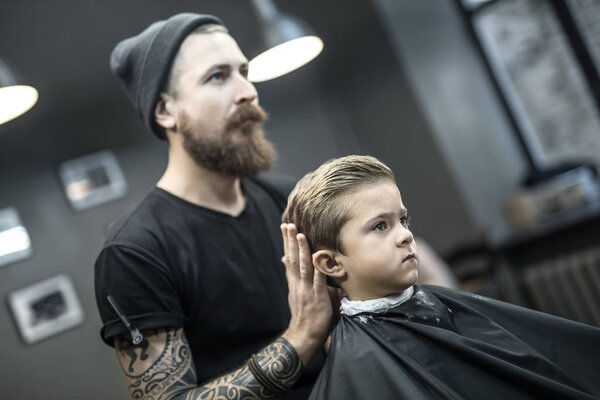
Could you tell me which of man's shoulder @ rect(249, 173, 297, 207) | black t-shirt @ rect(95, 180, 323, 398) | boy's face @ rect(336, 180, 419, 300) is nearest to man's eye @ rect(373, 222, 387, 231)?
boy's face @ rect(336, 180, 419, 300)

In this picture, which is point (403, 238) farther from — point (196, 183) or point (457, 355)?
point (196, 183)

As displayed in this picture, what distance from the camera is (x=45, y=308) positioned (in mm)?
1311

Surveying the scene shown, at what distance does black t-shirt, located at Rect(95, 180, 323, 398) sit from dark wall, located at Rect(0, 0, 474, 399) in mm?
114

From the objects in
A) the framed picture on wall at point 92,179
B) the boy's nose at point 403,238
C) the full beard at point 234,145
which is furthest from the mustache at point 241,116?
the boy's nose at point 403,238

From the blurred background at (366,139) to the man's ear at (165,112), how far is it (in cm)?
19

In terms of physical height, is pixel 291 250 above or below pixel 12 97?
below

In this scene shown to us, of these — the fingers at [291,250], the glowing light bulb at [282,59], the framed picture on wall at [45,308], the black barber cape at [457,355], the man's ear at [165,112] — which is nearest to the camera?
the black barber cape at [457,355]

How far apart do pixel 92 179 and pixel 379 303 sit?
851mm

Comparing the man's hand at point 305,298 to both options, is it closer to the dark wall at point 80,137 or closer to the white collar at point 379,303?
the white collar at point 379,303

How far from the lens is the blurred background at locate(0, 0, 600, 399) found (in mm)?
1352

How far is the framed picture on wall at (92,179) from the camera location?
1455 millimetres

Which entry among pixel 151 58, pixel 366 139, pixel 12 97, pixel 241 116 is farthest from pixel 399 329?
pixel 366 139

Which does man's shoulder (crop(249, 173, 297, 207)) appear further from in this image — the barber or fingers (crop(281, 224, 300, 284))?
fingers (crop(281, 224, 300, 284))

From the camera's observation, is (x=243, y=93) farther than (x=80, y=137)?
No
